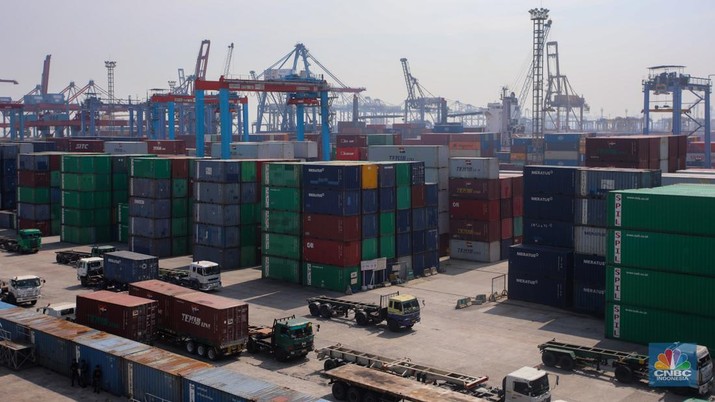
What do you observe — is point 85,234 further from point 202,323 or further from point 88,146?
point 202,323

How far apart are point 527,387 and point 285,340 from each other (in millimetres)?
13539

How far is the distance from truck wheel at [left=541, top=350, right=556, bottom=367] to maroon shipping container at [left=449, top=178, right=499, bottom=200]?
31688 mm

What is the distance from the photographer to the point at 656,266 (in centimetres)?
4116

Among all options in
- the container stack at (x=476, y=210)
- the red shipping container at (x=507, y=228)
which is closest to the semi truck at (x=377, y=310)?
the container stack at (x=476, y=210)

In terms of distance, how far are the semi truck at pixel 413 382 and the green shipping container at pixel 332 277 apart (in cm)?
1871

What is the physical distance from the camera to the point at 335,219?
57.0 metres

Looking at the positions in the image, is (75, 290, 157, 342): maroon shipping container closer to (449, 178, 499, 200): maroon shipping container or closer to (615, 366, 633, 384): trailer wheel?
(615, 366, 633, 384): trailer wheel

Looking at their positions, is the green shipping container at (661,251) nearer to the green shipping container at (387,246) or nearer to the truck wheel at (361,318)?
the truck wheel at (361,318)

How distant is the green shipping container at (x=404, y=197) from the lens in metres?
61.4

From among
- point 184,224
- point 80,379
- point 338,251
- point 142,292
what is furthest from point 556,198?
point 184,224

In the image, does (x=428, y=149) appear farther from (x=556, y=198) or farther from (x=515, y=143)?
(x=515, y=143)

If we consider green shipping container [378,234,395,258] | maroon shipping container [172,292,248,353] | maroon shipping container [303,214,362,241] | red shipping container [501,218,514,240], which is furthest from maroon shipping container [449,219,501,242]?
maroon shipping container [172,292,248,353]

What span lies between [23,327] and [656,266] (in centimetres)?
3458

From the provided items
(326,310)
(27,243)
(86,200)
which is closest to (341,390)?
(326,310)
